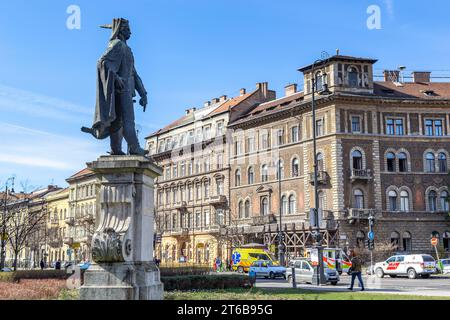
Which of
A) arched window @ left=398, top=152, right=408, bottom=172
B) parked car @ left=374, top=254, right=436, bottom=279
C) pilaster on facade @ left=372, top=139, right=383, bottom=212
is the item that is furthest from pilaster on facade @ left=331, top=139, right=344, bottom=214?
parked car @ left=374, top=254, right=436, bottom=279

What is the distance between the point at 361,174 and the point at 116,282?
48.5 m

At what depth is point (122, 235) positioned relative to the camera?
11414 mm

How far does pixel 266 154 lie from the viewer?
65812 mm

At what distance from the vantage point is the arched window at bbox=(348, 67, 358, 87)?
192 feet

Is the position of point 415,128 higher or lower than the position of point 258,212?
higher

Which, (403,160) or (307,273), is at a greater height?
(403,160)

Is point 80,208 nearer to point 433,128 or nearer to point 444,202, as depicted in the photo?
point 433,128

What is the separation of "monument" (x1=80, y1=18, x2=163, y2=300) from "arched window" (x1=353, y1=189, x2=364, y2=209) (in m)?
46.5

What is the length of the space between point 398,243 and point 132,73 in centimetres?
4869

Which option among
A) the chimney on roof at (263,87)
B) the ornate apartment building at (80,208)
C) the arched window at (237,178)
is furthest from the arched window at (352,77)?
the ornate apartment building at (80,208)

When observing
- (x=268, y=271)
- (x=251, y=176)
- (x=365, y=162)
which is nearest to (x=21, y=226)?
(x=268, y=271)

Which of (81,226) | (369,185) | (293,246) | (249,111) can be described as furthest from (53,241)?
(369,185)
